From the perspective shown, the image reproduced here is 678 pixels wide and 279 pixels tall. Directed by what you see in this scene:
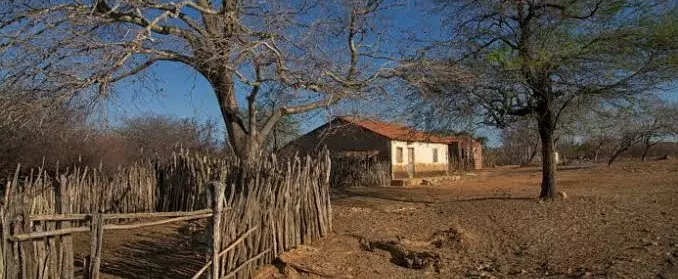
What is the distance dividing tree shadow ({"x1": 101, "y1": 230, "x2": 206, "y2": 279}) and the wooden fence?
22.3 inches

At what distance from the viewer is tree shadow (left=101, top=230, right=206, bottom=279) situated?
6.80m

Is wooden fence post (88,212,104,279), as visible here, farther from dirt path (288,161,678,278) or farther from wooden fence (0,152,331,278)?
dirt path (288,161,678,278)

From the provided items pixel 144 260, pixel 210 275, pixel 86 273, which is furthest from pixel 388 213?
pixel 86 273

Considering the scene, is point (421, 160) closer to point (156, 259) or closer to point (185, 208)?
point (185, 208)

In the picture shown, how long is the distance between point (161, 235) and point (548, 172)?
7.58 metres

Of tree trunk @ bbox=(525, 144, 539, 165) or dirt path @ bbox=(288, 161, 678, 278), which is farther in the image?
tree trunk @ bbox=(525, 144, 539, 165)

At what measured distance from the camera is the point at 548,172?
1197 centimetres

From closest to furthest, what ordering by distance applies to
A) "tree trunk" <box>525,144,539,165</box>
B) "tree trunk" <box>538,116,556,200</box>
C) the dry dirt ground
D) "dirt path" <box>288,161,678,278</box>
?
the dry dirt ground
"dirt path" <box>288,161,678,278</box>
"tree trunk" <box>538,116,556,200</box>
"tree trunk" <box>525,144,539,165</box>

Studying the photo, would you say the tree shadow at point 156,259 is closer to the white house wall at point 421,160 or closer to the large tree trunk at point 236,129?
the large tree trunk at point 236,129

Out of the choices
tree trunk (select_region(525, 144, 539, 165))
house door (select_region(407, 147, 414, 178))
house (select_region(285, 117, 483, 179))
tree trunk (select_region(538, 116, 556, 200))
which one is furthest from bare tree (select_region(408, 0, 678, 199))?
tree trunk (select_region(525, 144, 539, 165))

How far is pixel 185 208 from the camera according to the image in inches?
441

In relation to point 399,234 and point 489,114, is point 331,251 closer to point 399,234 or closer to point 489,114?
point 399,234

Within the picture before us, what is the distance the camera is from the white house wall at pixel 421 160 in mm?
25969

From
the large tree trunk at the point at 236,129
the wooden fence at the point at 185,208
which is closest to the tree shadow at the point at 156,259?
the wooden fence at the point at 185,208
